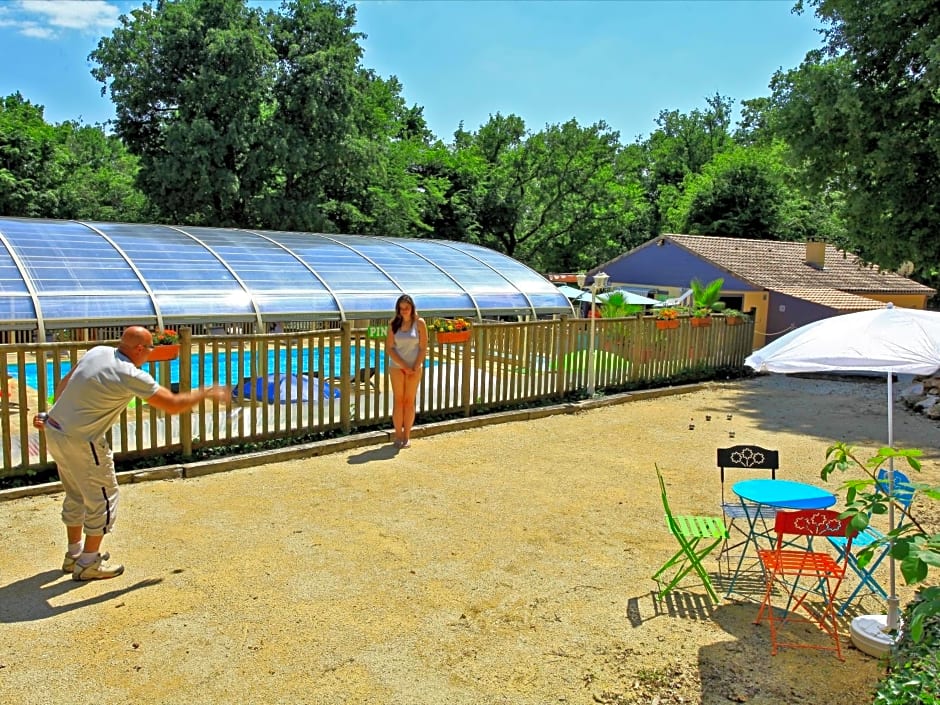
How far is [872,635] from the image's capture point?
12.9 ft

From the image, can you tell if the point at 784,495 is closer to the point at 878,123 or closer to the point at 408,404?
the point at 408,404

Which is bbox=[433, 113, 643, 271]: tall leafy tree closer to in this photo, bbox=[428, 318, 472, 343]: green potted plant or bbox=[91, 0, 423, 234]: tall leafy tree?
bbox=[91, 0, 423, 234]: tall leafy tree

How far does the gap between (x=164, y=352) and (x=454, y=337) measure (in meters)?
3.78

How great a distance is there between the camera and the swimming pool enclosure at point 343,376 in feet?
22.4

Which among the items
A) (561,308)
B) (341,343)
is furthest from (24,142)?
(341,343)

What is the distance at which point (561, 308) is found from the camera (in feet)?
55.4

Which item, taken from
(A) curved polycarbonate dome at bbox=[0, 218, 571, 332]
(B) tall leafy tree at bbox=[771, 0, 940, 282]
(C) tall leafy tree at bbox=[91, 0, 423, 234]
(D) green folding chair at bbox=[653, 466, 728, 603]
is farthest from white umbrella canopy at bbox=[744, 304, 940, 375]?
(C) tall leafy tree at bbox=[91, 0, 423, 234]

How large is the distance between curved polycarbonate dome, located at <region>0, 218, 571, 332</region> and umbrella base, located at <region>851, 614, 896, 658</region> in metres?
10.1

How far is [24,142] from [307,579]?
104 feet

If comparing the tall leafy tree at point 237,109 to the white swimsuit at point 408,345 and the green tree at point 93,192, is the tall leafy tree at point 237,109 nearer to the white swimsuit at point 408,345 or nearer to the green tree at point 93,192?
the green tree at point 93,192

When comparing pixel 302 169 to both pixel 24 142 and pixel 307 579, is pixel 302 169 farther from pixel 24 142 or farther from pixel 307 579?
pixel 307 579

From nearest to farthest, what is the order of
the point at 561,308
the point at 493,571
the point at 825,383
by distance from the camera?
1. the point at 493,571
2. the point at 825,383
3. the point at 561,308

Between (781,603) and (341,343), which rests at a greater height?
(341,343)

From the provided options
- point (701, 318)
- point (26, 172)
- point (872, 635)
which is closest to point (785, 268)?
point (701, 318)
